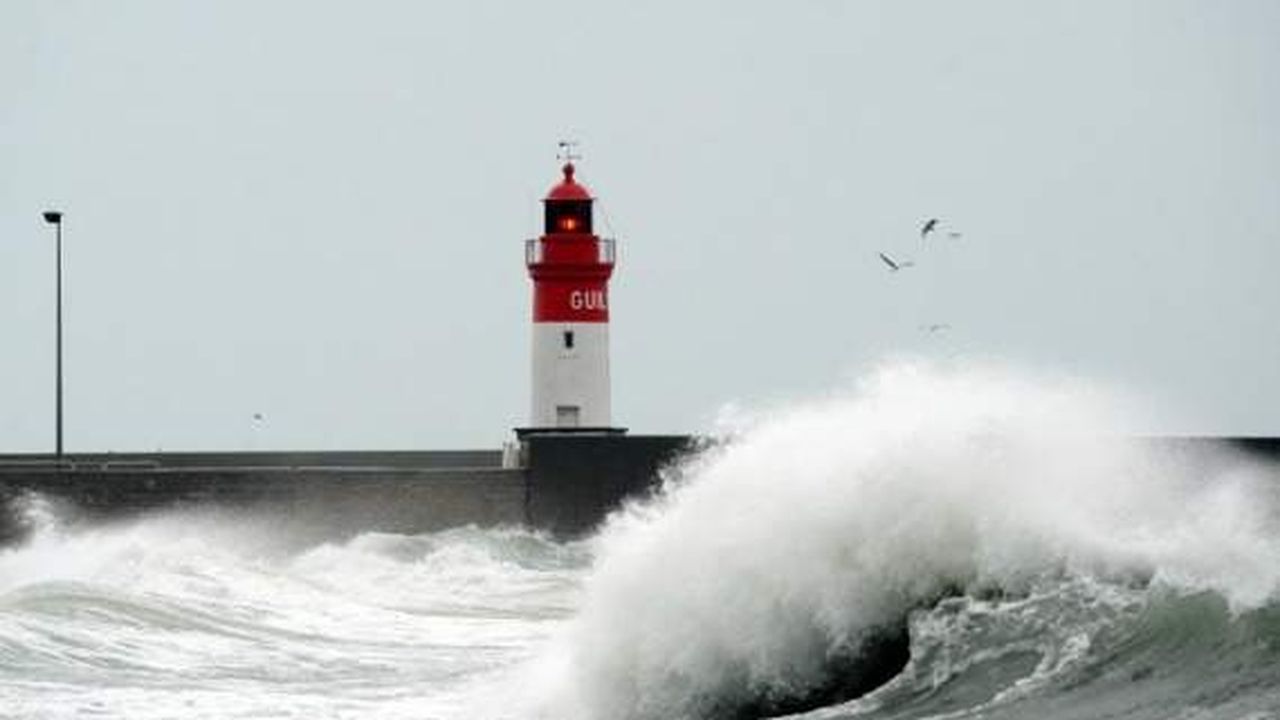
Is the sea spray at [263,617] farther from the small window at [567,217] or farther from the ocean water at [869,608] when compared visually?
the small window at [567,217]

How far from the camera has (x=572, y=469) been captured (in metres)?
27.5

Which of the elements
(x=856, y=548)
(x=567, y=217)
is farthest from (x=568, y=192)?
(x=856, y=548)

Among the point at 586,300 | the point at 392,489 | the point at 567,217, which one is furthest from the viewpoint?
the point at 567,217

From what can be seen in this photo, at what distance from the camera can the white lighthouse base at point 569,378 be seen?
29.1 m

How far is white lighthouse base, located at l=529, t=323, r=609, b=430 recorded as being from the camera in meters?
29.1

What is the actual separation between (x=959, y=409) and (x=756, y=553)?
185cm

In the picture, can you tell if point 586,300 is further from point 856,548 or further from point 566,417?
point 856,548

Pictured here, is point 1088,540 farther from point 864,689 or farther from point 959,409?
point 959,409

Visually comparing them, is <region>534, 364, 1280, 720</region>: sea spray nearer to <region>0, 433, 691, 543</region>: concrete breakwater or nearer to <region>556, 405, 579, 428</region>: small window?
<region>0, 433, 691, 543</region>: concrete breakwater

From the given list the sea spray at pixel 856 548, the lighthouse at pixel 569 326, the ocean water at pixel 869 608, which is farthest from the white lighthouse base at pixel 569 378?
the sea spray at pixel 856 548

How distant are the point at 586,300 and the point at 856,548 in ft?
52.1

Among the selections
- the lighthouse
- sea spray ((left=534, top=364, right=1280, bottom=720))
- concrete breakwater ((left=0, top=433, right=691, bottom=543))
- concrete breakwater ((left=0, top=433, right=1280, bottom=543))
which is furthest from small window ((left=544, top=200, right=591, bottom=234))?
sea spray ((left=534, top=364, right=1280, bottom=720))

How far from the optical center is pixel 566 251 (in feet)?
96.3

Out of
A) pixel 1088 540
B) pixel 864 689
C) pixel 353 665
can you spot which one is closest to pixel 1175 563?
pixel 1088 540
